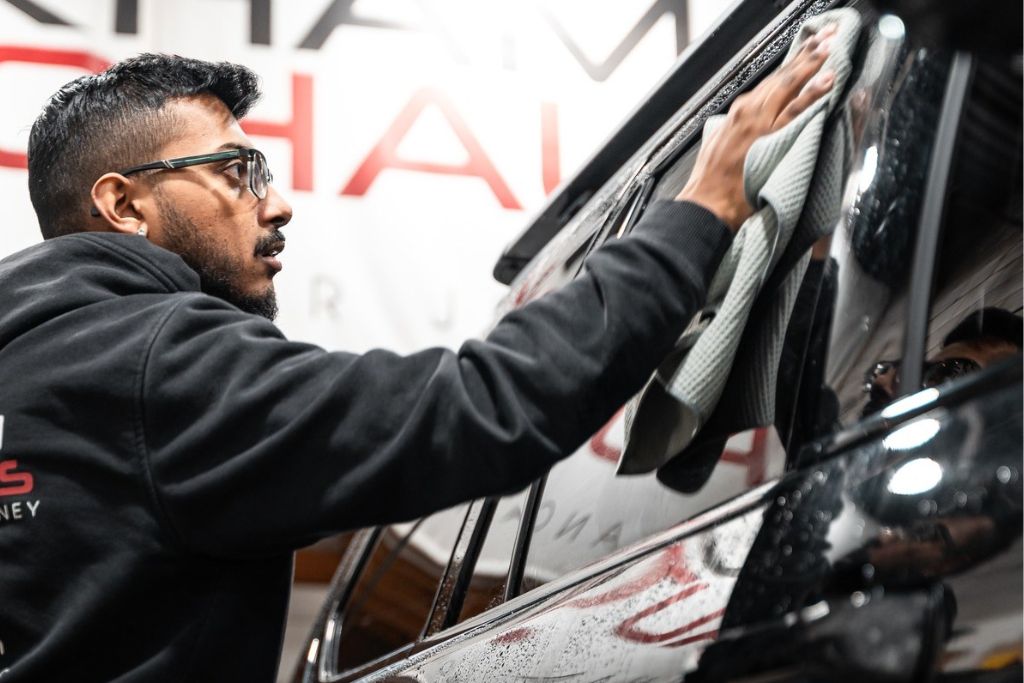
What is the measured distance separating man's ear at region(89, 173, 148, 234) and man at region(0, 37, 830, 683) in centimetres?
27

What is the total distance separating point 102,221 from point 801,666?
4.25ft

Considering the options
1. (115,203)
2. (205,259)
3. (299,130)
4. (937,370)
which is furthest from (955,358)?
(299,130)

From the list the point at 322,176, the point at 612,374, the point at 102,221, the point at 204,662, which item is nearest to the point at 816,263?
the point at 612,374

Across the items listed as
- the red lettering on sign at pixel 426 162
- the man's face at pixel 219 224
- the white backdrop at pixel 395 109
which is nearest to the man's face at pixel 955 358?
the man's face at pixel 219 224

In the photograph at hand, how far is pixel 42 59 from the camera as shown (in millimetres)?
4203

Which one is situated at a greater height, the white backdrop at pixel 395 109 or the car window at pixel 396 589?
the white backdrop at pixel 395 109

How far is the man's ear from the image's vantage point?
5.71 feet

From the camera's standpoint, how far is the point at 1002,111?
940 mm

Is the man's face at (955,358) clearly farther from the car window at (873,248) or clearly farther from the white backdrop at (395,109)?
the white backdrop at (395,109)

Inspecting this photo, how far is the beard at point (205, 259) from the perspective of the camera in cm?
171

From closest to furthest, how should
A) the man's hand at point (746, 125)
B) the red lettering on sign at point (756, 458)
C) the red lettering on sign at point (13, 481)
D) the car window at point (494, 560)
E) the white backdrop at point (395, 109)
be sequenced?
Result: the red lettering on sign at point (756, 458) → the man's hand at point (746, 125) → the red lettering on sign at point (13, 481) → the car window at point (494, 560) → the white backdrop at point (395, 109)

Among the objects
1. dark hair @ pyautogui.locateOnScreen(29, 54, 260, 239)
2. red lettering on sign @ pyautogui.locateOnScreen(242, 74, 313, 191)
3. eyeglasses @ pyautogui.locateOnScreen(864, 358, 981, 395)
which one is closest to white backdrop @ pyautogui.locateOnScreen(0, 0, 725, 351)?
red lettering on sign @ pyautogui.locateOnScreen(242, 74, 313, 191)

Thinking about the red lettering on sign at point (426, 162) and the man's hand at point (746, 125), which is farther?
the red lettering on sign at point (426, 162)

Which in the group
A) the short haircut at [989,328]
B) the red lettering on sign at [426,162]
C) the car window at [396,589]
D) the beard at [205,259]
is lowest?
the car window at [396,589]
